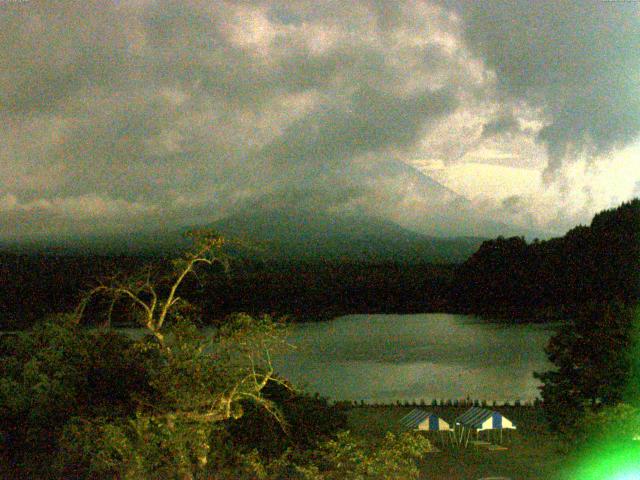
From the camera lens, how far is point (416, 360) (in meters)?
36.0

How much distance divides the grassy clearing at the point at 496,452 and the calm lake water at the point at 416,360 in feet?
10.3

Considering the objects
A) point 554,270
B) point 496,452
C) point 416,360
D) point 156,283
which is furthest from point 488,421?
point 554,270

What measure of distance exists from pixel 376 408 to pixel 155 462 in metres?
12.5

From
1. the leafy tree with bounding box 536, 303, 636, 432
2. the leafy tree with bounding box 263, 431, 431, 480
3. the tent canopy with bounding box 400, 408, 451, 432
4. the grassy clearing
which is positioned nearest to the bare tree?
the leafy tree with bounding box 263, 431, 431, 480

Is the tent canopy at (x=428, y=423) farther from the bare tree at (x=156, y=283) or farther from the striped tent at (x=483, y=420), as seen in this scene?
the bare tree at (x=156, y=283)

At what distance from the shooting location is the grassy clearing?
11805 mm

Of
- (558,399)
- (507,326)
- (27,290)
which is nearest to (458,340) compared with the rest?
(507,326)

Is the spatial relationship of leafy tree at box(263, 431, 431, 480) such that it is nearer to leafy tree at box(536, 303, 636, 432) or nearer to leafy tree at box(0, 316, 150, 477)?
leafy tree at box(0, 316, 150, 477)

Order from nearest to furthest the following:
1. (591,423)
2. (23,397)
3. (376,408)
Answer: (23,397)
(591,423)
(376,408)

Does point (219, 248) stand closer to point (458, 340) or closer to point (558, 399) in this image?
point (558, 399)

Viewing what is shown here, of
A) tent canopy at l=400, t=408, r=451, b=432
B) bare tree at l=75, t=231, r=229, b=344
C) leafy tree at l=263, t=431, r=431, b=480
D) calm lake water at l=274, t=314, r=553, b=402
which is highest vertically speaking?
bare tree at l=75, t=231, r=229, b=344

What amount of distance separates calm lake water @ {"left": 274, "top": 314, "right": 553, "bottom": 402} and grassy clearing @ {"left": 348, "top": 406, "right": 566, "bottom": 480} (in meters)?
3.14

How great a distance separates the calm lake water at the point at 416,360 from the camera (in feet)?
90.8

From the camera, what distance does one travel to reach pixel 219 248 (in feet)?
24.3
